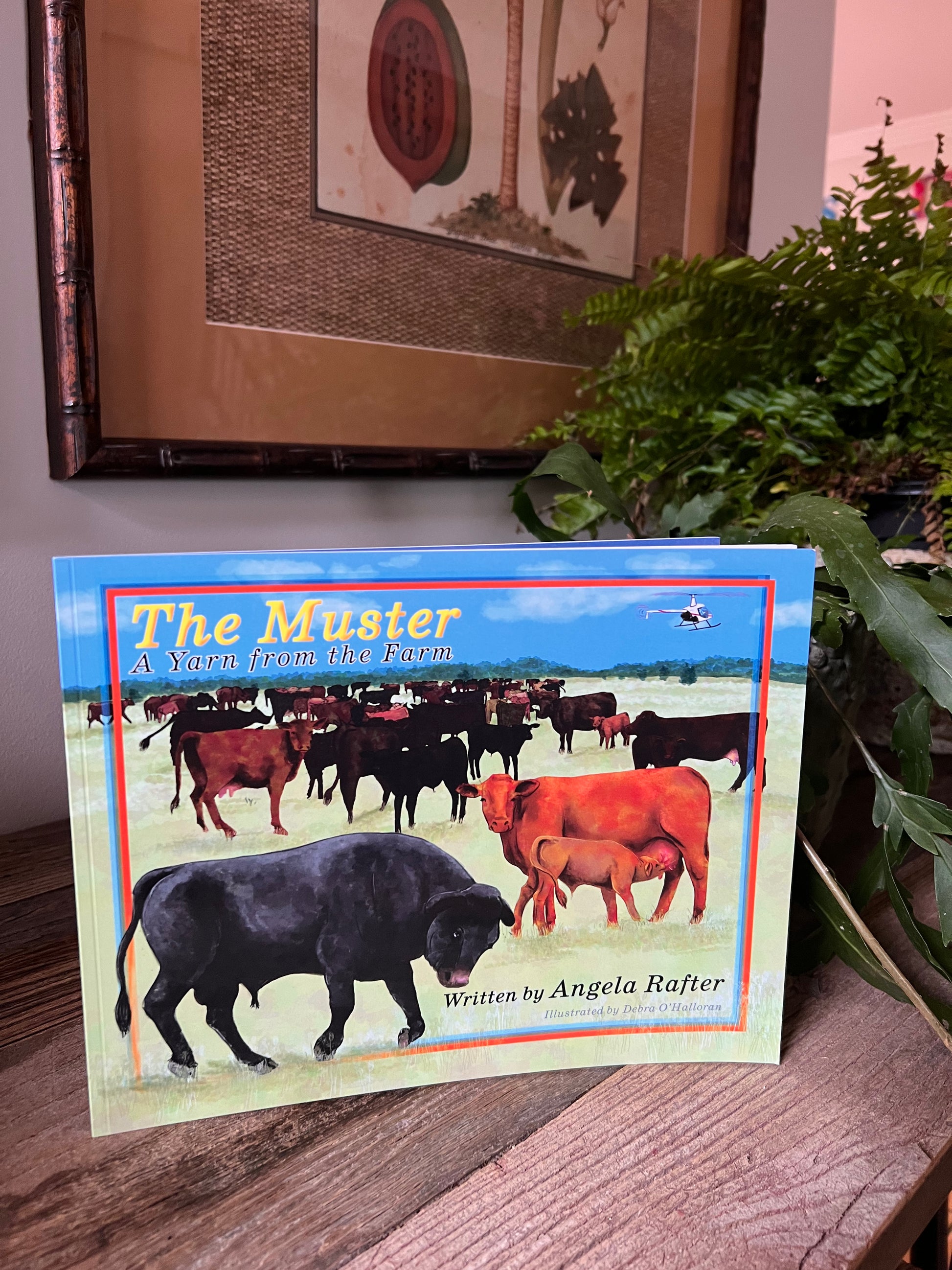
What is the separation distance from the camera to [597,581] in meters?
0.35

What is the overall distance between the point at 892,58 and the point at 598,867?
3.33m

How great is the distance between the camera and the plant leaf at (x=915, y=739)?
16.4 inches

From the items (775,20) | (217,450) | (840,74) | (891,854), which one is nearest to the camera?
(891,854)

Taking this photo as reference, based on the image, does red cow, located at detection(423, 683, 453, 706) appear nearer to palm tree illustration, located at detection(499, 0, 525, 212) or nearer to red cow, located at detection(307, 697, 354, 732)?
red cow, located at detection(307, 697, 354, 732)

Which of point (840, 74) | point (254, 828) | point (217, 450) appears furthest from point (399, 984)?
point (840, 74)

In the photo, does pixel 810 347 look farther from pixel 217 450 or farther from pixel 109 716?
pixel 109 716

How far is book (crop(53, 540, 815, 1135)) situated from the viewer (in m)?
0.32

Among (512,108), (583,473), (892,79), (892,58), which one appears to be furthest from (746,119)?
(892,79)

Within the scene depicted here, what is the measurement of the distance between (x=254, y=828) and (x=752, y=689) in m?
0.21

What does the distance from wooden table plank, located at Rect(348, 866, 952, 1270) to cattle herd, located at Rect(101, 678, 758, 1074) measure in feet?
0.24

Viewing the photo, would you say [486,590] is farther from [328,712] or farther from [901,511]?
[901,511]

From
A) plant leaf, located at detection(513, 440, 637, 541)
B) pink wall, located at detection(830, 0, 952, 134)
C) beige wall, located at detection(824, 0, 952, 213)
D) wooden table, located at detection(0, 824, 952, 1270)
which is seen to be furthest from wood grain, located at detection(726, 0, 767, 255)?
pink wall, located at detection(830, 0, 952, 134)

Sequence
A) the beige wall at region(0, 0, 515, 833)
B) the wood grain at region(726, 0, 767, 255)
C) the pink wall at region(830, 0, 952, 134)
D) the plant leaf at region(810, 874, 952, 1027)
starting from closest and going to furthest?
the plant leaf at region(810, 874, 952, 1027) → the beige wall at region(0, 0, 515, 833) → the wood grain at region(726, 0, 767, 255) → the pink wall at region(830, 0, 952, 134)

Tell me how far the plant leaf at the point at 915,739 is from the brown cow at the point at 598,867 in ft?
0.44
